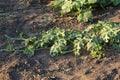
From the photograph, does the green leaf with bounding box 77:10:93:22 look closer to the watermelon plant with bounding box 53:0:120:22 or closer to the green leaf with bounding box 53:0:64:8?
the watermelon plant with bounding box 53:0:120:22

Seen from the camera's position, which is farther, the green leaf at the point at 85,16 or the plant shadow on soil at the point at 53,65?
the green leaf at the point at 85,16

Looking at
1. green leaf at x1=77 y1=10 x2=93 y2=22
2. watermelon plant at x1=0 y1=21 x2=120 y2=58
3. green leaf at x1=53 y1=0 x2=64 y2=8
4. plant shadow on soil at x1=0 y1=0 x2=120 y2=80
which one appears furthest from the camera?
green leaf at x1=53 y1=0 x2=64 y2=8

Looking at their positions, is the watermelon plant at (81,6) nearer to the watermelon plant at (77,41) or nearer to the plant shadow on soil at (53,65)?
the plant shadow on soil at (53,65)

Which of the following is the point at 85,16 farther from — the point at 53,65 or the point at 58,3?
the point at 53,65

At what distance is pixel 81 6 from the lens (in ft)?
19.4

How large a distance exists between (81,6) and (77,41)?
38.2 inches

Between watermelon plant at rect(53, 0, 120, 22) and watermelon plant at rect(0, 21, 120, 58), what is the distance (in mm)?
461

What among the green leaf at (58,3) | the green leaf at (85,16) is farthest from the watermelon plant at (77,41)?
the green leaf at (58,3)

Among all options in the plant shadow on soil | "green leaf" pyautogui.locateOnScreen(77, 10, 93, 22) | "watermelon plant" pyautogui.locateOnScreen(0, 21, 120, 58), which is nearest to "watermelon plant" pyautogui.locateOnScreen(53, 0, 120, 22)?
"green leaf" pyautogui.locateOnScreen(77, 10, 93, 22)

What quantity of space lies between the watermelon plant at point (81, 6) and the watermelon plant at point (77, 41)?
0.46 metres

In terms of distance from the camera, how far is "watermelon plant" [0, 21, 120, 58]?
5.10 meters

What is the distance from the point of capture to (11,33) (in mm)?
5750

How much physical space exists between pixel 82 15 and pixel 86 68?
3.98ft

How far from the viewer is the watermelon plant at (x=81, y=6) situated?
5816mm
